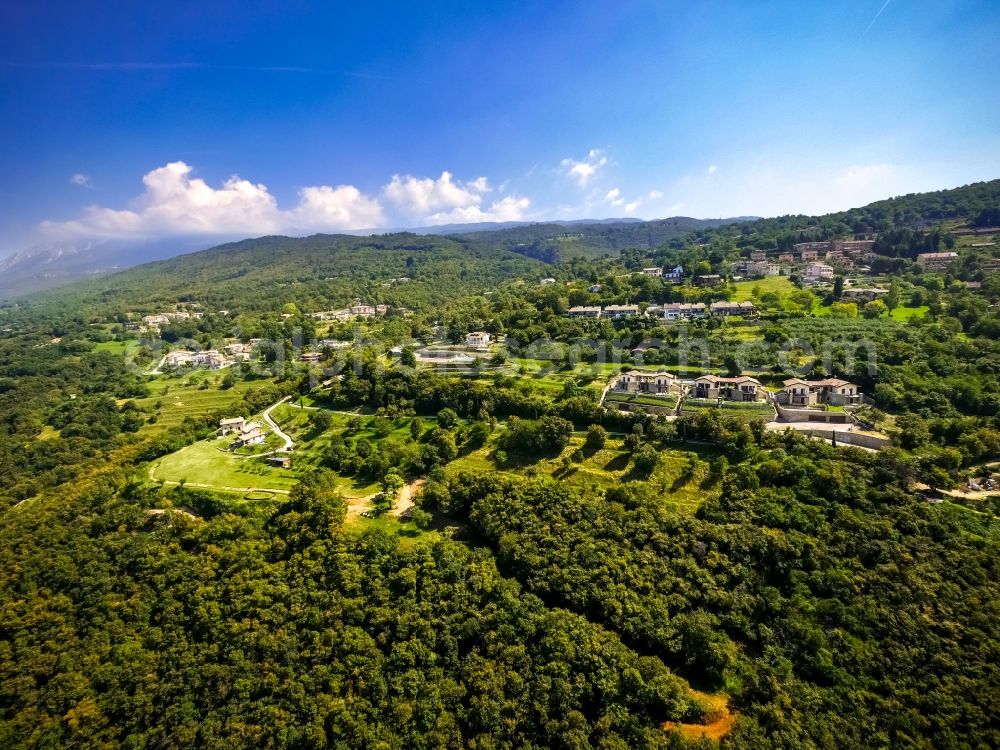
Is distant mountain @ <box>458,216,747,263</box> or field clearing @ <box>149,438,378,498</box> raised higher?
distant mountain @ <box>458,216,747,263</box>

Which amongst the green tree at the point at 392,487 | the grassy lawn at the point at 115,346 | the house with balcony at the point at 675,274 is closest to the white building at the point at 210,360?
the grassy lawn at the point at 115,346

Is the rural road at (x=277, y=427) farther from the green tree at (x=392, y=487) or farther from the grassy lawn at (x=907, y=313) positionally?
the grassy lawn at (x=907, y=313)

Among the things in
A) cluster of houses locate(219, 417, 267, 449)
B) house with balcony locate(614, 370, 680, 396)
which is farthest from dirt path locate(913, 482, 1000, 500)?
cluster of houses locate(219, 417, 267, 449)

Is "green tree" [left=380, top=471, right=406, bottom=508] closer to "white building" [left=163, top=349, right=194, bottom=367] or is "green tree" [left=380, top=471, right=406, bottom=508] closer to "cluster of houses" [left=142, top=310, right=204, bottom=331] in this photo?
"white building" [left=163, top=349, right=194, bottom=367]

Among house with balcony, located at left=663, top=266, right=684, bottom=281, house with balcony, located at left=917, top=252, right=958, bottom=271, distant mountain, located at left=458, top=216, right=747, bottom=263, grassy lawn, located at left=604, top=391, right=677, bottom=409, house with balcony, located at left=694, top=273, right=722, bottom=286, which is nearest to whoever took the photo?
grassy lawn, located at left=604, top=391, right=677, bottom=409

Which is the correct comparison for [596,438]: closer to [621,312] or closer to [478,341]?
[478,341]

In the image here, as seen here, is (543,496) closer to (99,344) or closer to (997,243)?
(997,243)

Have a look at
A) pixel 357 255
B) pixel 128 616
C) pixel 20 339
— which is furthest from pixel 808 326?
pixel 357 255
